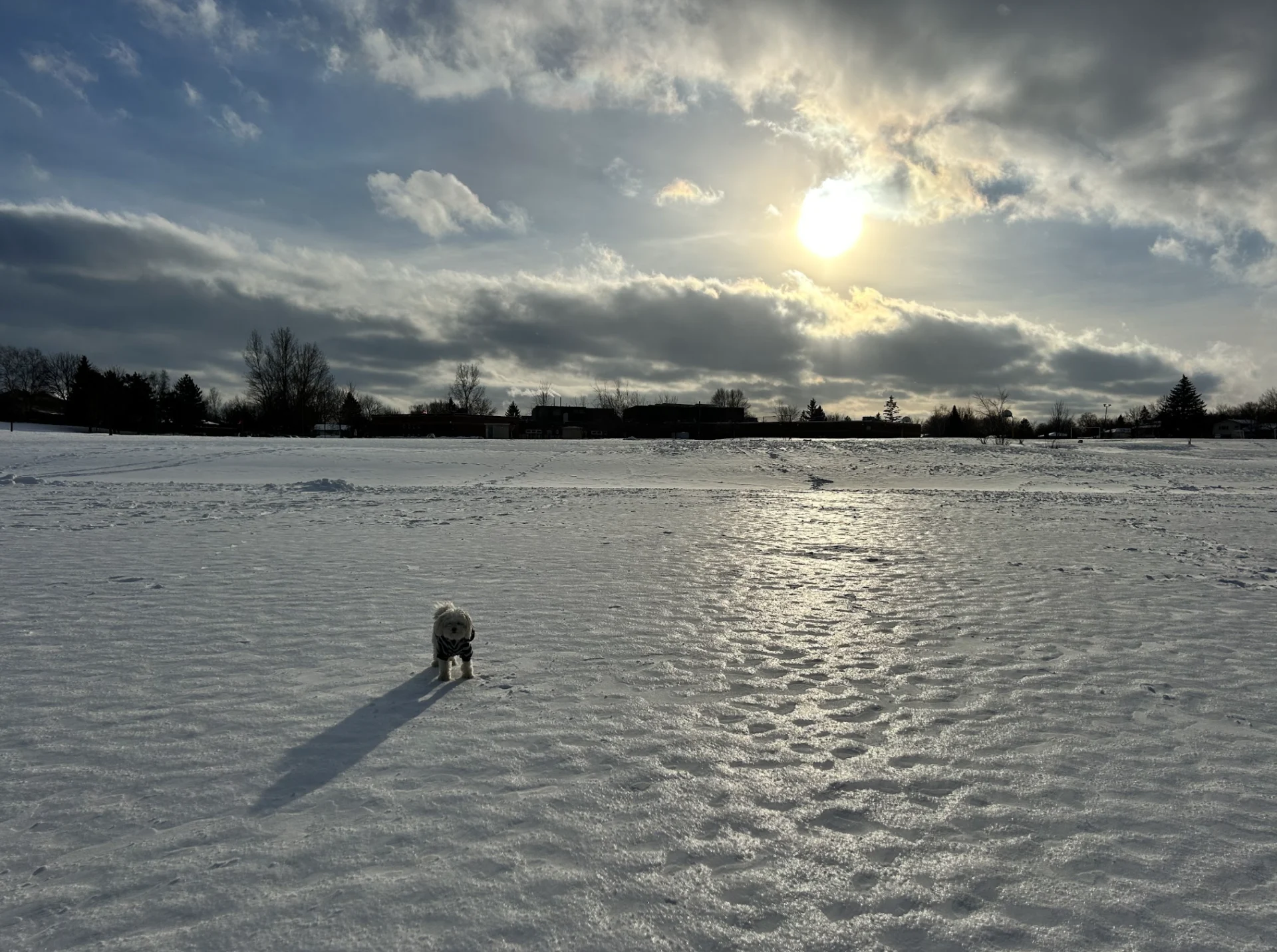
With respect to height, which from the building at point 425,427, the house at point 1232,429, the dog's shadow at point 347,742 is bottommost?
the dog's shadow at point 347,742

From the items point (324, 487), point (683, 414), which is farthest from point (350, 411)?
point (324, 487)

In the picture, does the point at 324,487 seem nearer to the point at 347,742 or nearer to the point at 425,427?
the point at 347,742

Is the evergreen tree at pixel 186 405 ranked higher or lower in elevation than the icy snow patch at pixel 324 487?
higher

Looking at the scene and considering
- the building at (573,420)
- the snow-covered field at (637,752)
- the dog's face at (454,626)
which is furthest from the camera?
the building at (573,420)

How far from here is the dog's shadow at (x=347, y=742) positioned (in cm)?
399

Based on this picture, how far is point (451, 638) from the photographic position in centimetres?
564

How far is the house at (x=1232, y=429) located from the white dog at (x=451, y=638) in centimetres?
11740

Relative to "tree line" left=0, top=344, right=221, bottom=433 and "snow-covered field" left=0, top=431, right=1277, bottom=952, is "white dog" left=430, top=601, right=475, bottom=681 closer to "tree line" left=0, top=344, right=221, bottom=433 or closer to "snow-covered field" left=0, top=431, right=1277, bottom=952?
"snow-covered field" left=0, top=431, right=1277, bottom=952

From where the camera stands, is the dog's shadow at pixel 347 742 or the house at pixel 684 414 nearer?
the dog's shadow at pixel 347 742

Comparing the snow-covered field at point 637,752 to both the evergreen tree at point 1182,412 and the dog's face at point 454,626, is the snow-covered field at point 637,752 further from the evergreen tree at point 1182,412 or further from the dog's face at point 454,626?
the evergreen tree at point 1182,412

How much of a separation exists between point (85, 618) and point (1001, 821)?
344 inches

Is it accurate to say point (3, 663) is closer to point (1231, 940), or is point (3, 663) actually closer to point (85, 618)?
point (85, 618)

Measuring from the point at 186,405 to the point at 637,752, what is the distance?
12154cm

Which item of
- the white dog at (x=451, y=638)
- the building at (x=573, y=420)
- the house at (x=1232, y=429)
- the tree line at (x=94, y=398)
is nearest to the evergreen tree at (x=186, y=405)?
the tree line at (x=94, y=398)
